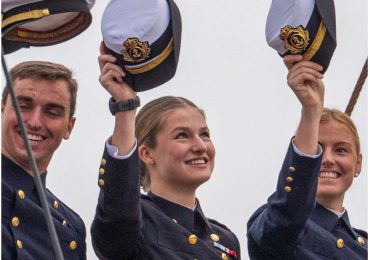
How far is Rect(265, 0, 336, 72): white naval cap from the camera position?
6.15m

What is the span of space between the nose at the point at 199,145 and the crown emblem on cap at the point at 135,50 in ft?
2.21

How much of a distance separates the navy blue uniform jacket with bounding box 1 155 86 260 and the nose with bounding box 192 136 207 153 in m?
0.71

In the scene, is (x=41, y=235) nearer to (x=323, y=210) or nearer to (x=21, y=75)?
(x=21, y=75)

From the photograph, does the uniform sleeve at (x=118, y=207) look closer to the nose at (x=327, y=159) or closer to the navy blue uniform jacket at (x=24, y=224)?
the navy blue uniform jacket at (x=24, y=224)

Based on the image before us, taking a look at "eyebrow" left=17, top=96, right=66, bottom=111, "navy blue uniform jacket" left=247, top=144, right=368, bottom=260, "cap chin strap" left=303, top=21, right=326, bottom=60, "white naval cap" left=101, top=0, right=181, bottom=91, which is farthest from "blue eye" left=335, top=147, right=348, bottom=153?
"eyebrow" left=17, top=96, right=66, bottom=111

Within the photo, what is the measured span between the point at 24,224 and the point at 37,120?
18.9 inches

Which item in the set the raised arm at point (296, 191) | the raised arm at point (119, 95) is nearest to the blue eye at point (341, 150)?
the raised arm at point (296, 191)

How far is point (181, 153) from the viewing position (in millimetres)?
6516

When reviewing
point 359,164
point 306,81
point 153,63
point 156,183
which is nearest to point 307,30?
point 306,81

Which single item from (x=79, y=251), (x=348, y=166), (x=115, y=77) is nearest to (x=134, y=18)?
(x=115, y=77)

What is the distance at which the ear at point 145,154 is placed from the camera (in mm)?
6625

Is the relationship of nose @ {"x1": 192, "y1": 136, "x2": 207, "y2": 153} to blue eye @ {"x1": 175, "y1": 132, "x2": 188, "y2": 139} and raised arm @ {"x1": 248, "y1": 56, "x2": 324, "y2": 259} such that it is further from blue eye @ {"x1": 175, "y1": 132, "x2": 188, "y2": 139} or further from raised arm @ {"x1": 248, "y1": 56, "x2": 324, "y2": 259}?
raised arm @ {"x1": 248, "y1": 56, "x2": 324, "y2": 259}

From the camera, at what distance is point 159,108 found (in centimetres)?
672

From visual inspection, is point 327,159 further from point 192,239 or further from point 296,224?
point 192,239
